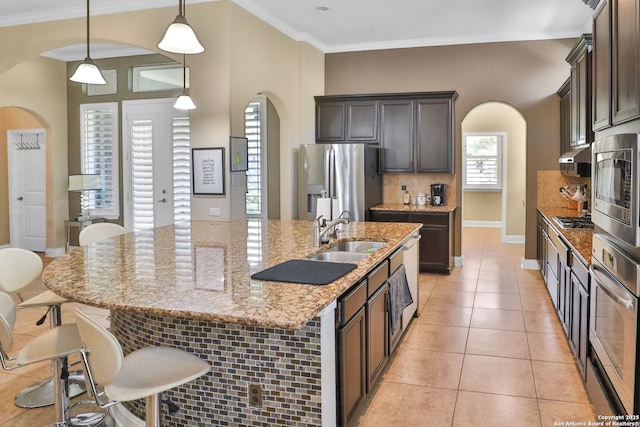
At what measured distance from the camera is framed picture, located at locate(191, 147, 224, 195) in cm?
535

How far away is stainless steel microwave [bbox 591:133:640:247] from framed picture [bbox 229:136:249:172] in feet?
Answer: 11.3

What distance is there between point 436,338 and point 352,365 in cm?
188

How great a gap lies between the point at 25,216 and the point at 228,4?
6041 mm

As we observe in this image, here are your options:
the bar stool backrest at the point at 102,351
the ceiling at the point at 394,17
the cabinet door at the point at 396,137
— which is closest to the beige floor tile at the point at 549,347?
the bar stool backrest at the point at 102,351

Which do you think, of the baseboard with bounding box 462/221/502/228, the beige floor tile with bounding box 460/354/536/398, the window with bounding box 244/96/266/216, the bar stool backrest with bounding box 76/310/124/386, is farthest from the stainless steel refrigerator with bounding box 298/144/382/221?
the baseboard with bounding box 462/221/502/228

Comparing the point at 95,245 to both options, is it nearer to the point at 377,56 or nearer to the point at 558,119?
the point at 377,56

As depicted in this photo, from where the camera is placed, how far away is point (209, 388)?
2.50 m

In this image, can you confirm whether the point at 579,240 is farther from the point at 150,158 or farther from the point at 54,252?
the point at 54,252

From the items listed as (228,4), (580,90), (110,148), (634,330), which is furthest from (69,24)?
(634,330)

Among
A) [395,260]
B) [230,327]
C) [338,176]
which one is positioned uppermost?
[338,176]

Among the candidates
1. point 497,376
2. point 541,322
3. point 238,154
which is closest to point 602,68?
point 497,376

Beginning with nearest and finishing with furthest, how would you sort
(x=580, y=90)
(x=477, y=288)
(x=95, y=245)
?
(x=95, y=245)
(x=580, y=90)
(x=477, y=288)

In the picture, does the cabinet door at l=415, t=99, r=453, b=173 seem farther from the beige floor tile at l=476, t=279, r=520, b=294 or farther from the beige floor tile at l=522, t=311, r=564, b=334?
the beige floor tile at l=522, t=311, r=564, b=334

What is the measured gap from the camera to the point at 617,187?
7.88 feet
